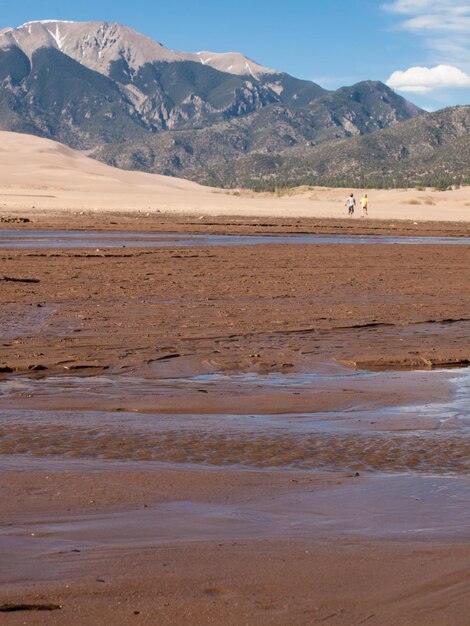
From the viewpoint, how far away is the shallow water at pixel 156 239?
94.9ft

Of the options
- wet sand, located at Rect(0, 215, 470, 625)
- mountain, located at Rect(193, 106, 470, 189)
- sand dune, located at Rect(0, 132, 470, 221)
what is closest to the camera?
wet sand, located at Rect(0, 215, 470, 625)

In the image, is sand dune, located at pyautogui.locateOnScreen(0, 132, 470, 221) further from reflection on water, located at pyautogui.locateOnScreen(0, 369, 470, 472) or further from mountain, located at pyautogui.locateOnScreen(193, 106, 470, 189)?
reflection on water, located at pyautogui.locateOnScreen(0, 369, 470, 472)

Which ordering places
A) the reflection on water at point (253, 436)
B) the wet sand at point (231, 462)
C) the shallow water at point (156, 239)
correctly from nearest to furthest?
the wet sand at point (231, 462), the reflection on water at point (253, 436), the shallow water at point (156, 239)

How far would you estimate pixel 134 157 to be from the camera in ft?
644

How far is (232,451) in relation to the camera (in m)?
7.37

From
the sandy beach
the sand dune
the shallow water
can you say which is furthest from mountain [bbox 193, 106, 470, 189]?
the sandy beach

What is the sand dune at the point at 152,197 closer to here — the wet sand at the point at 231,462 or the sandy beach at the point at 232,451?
the sandy beach at the point at 232,451

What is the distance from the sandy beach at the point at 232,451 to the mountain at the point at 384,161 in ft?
290

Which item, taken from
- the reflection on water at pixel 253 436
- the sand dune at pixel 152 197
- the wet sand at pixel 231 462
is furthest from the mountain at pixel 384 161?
the reflection on water at pixel 253 436

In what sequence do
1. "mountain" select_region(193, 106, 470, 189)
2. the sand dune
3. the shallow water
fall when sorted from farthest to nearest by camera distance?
"mountain" select_region(193, 106, 470, 189) → the sand dune → the shallow water

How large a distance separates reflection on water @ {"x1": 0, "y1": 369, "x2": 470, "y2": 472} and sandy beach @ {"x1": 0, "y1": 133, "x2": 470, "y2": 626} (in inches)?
1.1

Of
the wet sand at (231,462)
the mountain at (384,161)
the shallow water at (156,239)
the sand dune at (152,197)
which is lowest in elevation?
the wet sand at (231,462)

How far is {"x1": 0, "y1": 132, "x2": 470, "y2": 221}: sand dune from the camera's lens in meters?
55.1

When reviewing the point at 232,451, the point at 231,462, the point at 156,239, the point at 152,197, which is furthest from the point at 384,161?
the point at 231,462
